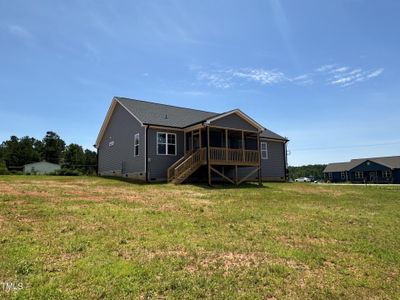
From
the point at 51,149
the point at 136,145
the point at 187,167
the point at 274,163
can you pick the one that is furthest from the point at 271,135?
the point at 51,149

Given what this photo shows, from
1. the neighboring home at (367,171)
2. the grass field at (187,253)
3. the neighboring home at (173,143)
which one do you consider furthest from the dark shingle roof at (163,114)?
the neighboring home at (367,171)

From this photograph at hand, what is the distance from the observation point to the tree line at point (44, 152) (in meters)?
60.6

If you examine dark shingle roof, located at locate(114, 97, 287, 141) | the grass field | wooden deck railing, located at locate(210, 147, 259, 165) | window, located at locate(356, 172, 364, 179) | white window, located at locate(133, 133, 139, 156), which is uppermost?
dark shingle roof, located at locate(114, 97, 287, 141)

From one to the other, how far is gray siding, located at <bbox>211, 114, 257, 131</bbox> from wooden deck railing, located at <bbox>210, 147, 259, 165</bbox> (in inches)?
66.9

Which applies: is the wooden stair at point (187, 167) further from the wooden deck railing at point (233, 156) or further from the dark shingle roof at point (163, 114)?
the dark shingle roof at point (163, 114)

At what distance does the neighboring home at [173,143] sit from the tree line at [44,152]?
106 feet

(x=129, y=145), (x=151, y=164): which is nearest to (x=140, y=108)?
(x=129, y=145)

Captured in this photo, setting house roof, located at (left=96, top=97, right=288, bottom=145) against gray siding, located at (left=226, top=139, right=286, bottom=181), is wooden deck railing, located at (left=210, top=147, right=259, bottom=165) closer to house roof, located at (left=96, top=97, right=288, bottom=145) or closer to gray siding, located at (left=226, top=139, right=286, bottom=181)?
house roof, located at (left=96, top=97, right=288, bottom=145)

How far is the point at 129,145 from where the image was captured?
22375 millimetres

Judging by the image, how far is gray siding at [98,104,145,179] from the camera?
2106 centimetres

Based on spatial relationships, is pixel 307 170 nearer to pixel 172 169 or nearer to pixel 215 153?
pixel 215 153

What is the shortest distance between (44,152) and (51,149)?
1614mm

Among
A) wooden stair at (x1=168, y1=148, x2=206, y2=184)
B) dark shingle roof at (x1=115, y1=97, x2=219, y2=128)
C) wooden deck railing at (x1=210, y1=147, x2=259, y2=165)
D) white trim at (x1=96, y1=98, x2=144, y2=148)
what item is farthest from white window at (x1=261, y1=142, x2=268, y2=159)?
white trim at (x1=96, y1=98, x2=144, y2=148)

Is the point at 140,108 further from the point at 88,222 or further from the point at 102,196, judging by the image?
the point at 88,222
